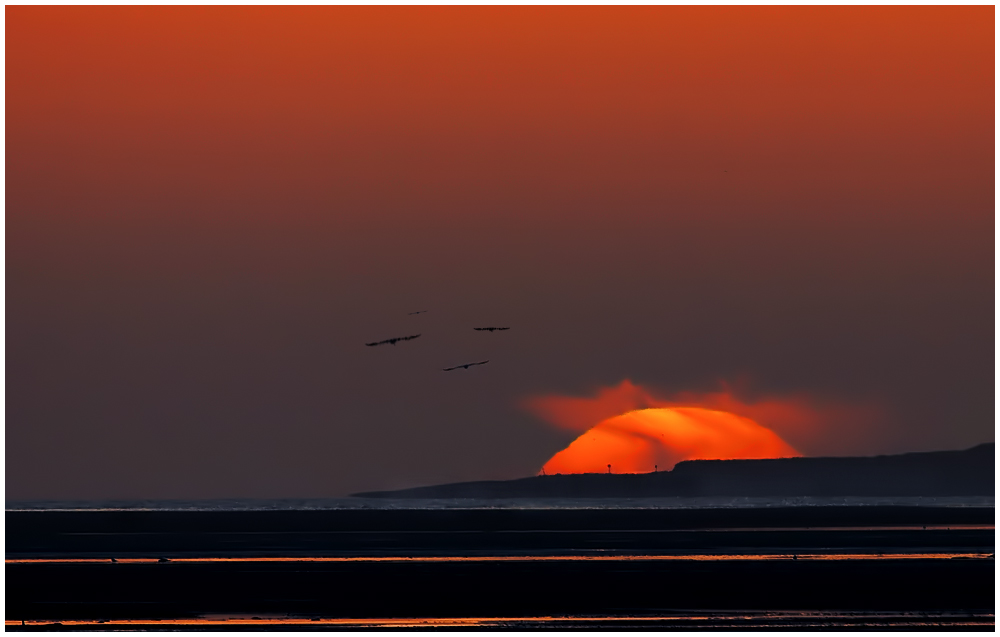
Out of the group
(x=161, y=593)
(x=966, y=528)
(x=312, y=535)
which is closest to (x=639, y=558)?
(x=161, y=593)

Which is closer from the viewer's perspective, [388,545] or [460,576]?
[460,576]

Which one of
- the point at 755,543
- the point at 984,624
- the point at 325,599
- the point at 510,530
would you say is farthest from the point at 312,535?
the point at 984,624

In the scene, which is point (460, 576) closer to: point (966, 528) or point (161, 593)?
point (161, 593)

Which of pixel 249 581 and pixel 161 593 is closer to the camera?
pixel 161 593

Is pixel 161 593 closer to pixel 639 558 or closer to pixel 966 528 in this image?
pixel 639 558

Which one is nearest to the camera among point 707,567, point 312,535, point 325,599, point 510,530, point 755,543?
point 325,599

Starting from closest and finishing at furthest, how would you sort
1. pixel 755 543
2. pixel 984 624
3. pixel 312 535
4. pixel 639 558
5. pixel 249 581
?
pixel 984 624
pixel 249 581
pixel 639 558
pixel 755 543
pixel 312 535
